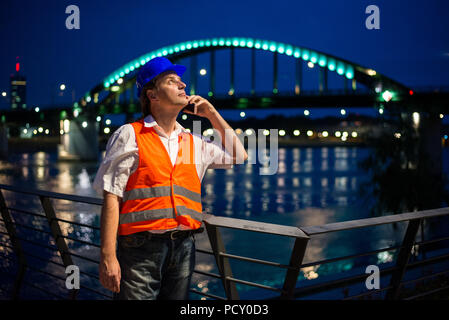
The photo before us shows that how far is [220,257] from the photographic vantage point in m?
2.90

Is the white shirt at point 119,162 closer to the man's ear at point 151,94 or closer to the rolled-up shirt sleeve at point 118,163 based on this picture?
the rolled-up shirt sleeve at point 118,163

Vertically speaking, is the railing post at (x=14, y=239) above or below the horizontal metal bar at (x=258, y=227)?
below

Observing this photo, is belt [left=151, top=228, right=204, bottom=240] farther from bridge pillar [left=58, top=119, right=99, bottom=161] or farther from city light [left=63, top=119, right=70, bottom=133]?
city light [left=63, top=119, right=70, bottom=133]

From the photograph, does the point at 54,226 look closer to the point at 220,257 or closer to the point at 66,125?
the point at 220,257

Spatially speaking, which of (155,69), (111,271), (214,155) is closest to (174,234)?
(111,271)

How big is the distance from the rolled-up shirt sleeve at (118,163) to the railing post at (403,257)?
2141 millimetres

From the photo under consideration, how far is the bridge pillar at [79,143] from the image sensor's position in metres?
62.1

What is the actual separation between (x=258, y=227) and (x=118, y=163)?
2.67 feet

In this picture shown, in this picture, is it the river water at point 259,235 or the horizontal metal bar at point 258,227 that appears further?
the river water at point 259,235

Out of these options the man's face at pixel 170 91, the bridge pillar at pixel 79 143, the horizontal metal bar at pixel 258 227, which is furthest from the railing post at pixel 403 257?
the bridge pillar at pixel 79 143

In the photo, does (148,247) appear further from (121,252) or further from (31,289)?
(31,289)

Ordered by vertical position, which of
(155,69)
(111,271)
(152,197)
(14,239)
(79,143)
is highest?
(155,69)

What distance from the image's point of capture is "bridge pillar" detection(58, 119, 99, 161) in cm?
6212
